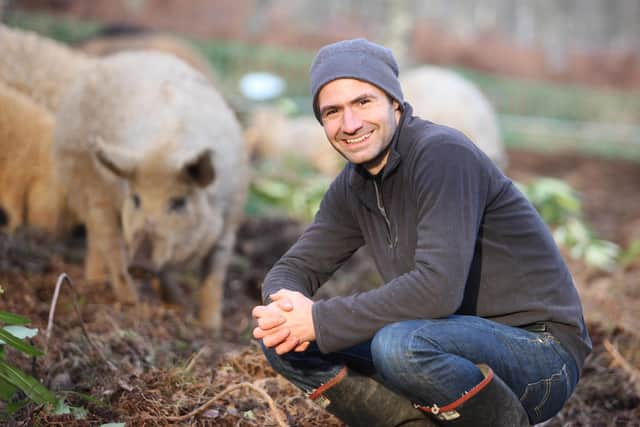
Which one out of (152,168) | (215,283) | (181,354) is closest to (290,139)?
(215,283)

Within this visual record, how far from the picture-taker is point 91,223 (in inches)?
230

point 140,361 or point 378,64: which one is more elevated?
point 378,64

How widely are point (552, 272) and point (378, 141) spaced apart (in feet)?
2.58

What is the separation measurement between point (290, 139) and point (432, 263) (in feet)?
32.7

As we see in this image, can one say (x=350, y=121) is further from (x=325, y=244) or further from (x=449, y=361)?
(x=449, y=361)

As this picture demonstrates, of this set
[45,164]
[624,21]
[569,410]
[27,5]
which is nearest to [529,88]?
[624,21]

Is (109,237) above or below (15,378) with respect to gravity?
below

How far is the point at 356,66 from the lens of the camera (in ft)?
9.34

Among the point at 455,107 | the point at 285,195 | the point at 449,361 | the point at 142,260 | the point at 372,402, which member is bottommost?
the point at 285,195

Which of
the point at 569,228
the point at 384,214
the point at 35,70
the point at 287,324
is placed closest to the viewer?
the point at 287,324

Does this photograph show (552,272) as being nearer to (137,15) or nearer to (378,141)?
Answer: (378,141)

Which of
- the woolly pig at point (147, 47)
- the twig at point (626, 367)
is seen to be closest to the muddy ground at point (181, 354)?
the twig at point (626, 367)

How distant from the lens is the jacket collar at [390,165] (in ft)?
9.54

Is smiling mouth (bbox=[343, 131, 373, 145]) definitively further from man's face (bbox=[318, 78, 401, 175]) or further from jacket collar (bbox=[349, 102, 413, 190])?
jacket collar (bbox=[349, 102, 413, 190])
